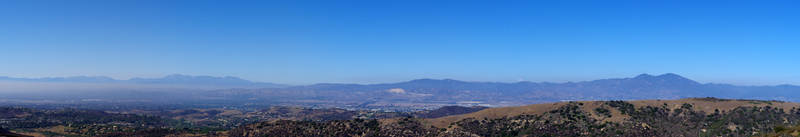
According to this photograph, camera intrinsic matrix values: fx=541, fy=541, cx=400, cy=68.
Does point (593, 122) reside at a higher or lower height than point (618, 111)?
lower

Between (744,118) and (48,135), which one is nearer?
(744,118)

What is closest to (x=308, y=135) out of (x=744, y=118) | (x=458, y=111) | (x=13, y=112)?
(x=744, y=118)

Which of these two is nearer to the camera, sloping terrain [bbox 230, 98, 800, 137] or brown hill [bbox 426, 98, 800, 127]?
sloping terrain [bbox 230, 98, 800, 137]

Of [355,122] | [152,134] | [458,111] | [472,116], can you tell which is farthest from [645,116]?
[458,111]

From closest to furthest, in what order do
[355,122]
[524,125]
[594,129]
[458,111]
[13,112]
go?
[594,129] < [524,125] < [355,122] < [13,112] < [458,111]

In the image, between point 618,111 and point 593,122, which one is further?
point 618,111

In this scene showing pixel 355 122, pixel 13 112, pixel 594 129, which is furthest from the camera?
pixel 13 112

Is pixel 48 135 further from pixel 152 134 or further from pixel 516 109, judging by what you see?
pixel 516 109

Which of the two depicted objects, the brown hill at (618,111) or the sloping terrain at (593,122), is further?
the brown hill at (618,111)

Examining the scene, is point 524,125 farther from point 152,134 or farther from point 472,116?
point 152,134
